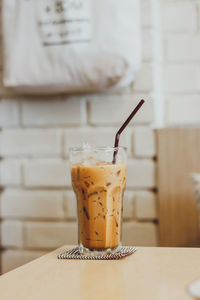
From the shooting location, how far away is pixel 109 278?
73 centimetres

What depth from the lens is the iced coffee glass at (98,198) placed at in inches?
36.4

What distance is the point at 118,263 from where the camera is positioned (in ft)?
2.71

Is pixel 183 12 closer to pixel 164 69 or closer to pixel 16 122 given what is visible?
pixel 164 69

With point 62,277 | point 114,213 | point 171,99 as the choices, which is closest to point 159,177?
point 171,99

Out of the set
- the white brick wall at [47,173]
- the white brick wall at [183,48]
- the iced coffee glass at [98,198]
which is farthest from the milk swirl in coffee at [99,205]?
the white brick wall at [183,48]

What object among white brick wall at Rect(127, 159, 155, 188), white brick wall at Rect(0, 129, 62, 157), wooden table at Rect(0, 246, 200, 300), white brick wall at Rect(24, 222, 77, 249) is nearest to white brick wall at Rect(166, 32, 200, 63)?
white brick wall at Rect(127, 159, 155, 188)

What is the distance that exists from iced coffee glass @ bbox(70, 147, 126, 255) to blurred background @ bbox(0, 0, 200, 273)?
26.4 inches

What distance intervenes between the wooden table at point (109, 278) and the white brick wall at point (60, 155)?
732 millimetres

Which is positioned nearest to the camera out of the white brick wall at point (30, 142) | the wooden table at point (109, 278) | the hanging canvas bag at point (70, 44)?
the wooden table at point (109, 278)

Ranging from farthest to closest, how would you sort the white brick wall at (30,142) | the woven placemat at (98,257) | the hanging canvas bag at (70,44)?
the white brick wall at (30,142)
the hanging canvas bag at (70,44)
the woven placemat at (98,257)

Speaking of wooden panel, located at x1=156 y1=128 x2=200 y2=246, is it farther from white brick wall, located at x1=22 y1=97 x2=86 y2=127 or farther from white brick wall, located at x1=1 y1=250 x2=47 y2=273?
white brick wall, located at x1=1 y1=250 x2=47 y2=273

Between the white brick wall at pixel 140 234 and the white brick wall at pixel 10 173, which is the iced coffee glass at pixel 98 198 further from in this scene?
the white brick wall at pixel 10 173

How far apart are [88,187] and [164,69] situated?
895 mm

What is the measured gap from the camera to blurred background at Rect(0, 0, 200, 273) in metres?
1.59
